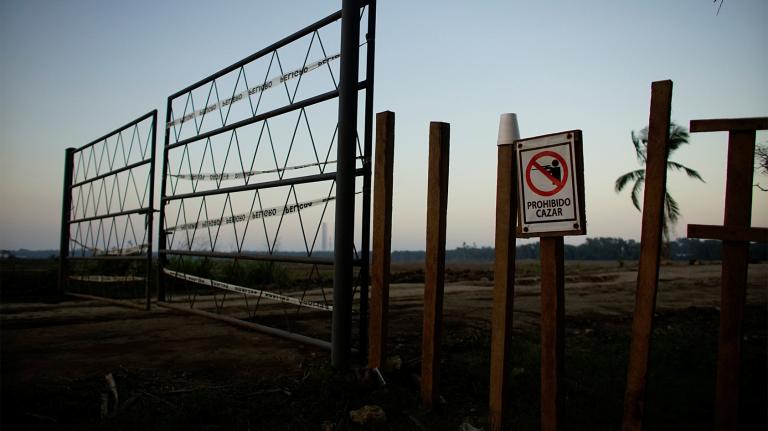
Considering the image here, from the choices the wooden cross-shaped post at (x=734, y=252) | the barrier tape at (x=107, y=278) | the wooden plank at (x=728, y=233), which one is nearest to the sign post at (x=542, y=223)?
the wooden plank at (x=728, y=233)

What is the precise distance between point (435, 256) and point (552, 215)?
856mm

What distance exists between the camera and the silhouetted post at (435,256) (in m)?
3.16

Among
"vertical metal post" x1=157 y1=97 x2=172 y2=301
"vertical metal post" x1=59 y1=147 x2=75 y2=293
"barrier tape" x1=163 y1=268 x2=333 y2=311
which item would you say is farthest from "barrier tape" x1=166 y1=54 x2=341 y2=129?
"vertical metal post" x1=59 y1=147 x2=75 y2=293

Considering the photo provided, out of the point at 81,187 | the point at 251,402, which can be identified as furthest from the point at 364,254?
the point at 81,187

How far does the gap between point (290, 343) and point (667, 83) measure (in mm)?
3898

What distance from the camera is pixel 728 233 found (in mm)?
2273

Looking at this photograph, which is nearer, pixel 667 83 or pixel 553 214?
pixel 667 83

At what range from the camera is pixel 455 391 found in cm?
352

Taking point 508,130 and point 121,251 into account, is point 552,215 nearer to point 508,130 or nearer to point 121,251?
point 508,130

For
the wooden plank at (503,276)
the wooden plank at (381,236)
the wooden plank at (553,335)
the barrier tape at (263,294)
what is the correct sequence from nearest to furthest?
the wooden plank at (553,335), the wooden plank at (503,276), the wooden plank at (381,236), the barrier tape at (263,294)

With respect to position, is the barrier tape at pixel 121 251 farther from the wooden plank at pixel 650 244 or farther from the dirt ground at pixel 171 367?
the wooden plank at pixel 650 244

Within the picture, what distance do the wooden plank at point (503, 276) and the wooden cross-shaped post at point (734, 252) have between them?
958 mm

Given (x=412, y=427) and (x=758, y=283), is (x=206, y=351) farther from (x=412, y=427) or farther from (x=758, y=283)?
(x=758, y=283)

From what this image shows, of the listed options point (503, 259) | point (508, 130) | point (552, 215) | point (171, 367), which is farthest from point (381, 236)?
point (171, 367)
